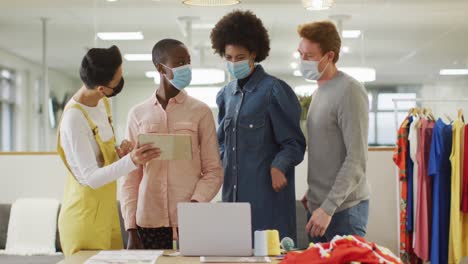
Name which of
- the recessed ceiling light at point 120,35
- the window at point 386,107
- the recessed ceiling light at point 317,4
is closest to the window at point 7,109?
the recessed ceiling light at point 120,35

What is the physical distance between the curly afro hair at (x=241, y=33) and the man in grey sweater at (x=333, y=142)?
0.18 meters

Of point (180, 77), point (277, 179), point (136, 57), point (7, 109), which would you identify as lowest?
point (277, 179)

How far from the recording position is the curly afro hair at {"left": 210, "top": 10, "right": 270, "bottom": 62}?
3196 mm

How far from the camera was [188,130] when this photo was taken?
3.13 m

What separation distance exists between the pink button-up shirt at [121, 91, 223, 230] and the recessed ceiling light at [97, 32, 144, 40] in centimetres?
283

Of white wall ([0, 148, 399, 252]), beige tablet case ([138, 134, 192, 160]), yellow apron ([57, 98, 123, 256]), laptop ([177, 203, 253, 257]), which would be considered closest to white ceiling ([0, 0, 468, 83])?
white wall ([0, 148, 399, 252])

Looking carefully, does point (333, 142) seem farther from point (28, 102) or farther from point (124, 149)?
point (28, 102)

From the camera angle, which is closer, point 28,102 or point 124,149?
point 124,149

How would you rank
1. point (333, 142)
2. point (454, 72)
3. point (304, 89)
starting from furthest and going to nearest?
point (454, 72)
point (304, 89)
point (333, 142)

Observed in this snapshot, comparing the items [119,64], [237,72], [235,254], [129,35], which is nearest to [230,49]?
[237,72]

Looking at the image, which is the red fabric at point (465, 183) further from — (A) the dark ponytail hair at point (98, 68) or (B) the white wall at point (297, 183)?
(A) the dark ponytail hair at point (98, 68)

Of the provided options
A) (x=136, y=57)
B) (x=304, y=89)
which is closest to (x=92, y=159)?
(x=136, y=57)

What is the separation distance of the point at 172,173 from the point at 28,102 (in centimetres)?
320

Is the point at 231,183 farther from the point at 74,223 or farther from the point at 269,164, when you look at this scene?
the point at 74,223
